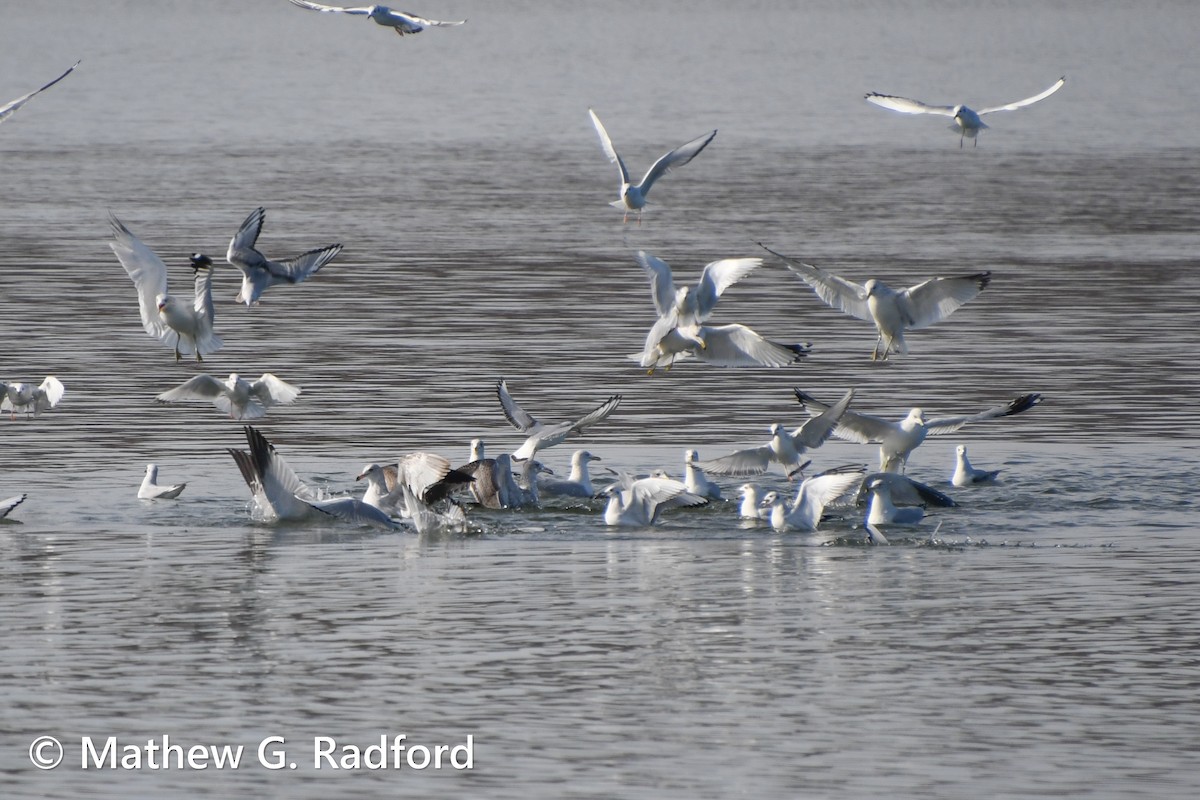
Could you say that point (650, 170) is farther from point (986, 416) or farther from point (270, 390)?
point (270, 390)

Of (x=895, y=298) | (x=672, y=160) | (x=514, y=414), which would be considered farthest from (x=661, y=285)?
(x=672, y=160)

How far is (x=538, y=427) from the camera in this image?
19.0 metres

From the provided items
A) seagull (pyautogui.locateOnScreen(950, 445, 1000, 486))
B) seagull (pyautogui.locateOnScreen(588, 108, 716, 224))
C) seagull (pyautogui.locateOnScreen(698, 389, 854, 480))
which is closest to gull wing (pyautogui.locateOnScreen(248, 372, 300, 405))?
seagull (pyautogui.locateOnScreen(698, 389, 854, 480))

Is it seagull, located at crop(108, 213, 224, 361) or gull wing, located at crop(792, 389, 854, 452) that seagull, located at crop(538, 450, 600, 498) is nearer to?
gull wing, located at crop(792, 389, 854, 452)

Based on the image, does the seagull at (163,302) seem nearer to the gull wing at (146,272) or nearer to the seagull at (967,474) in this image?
the gull wing at (146,272)

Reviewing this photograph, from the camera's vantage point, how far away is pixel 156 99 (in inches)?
3071

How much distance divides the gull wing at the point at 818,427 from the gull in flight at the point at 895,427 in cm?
11

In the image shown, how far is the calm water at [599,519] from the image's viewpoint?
40.0 feet

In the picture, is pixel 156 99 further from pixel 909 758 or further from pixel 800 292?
pixel 909 758

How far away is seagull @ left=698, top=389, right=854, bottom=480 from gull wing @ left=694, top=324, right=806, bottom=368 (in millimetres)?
662

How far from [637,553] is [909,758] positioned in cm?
498

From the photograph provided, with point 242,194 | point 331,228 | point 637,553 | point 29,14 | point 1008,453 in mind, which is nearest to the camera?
point 637,553

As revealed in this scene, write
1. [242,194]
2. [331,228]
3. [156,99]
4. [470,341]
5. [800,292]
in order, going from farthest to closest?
[156,99] → [242,194] → [331,228] → [800,292] → [470,341]

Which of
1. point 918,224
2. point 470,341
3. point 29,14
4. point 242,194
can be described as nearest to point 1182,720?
point 470,341
